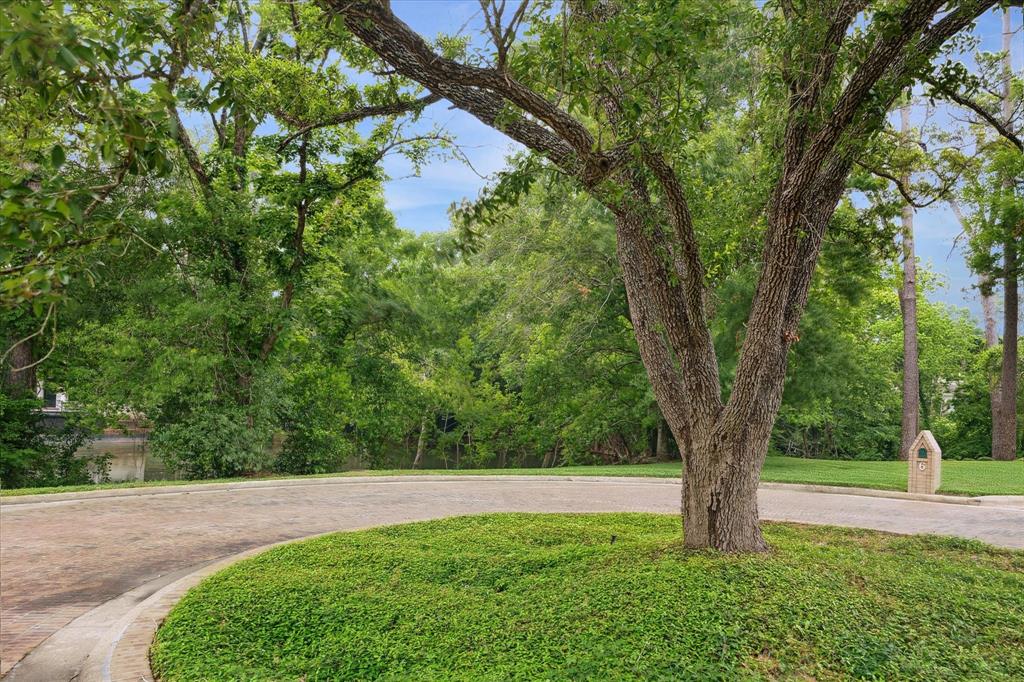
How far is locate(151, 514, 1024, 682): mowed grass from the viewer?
13.6 ft

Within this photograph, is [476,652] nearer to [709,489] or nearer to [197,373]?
[709,489]

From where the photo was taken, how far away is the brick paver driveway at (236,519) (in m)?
6.38

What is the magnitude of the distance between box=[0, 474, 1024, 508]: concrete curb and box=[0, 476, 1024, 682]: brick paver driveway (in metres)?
0.08

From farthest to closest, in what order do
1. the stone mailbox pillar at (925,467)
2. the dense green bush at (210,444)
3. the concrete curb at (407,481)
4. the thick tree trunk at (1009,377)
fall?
the thick tree trunk at (1009,377) < the dense green bush at (210,444) < the stone mailbox pillar at (925,467) < the concrete curb at (407,481)

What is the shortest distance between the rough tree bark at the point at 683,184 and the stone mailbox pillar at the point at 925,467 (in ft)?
31.8

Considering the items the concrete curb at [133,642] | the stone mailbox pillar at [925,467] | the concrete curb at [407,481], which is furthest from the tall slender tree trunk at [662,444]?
the concrete curb at [133,642]

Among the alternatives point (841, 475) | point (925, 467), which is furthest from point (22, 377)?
point (925, 467)

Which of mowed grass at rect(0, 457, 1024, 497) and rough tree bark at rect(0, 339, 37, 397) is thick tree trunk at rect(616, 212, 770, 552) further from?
rough tree bark at rect(0, 339, 37, 397)

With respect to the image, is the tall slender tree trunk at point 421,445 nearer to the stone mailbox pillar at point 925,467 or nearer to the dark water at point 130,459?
the dark water at point 130,459

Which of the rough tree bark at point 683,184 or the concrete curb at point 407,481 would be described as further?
the concrete curb at point 407,481

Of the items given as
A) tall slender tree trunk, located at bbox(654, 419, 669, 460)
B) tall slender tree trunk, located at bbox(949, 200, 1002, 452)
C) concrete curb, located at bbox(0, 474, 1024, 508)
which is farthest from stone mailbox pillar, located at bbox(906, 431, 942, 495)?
tall slender tree trunk, located at bbox(654, 419, 669, 460)

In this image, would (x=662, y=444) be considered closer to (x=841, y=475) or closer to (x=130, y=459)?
(x=841, y=475)

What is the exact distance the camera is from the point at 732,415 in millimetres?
5789

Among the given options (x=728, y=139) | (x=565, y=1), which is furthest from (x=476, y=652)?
(x=728, y=139)
